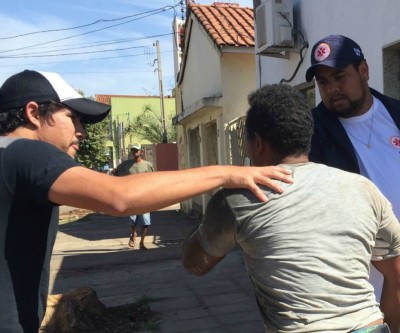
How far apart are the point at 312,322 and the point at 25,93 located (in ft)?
3.80

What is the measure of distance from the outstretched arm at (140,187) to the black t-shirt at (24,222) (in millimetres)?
53

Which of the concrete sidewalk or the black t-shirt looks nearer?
the black t-shirt

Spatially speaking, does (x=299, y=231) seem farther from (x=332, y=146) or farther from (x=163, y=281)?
(x=163, y=281)

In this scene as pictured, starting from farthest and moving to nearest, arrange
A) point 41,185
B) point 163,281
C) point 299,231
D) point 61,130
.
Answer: point 163,281 → point 61,130 → point 299,231 → point 41,185

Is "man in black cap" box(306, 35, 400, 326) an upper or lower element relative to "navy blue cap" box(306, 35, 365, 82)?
lower

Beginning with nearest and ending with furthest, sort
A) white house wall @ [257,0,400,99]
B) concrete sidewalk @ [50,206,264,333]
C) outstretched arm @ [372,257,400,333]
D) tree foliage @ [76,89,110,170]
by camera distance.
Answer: outstretched arm @ [372,257,400,333] < white house wall @ [257,0,400,99] < concrete sidewalk @ [50,206,264,333] < tree foliage @ [76,89,110,170]

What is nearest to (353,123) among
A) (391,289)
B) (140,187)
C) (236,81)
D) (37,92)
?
(391,289)

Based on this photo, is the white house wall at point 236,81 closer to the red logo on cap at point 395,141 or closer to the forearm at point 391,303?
the red logo on cap at point 395,141

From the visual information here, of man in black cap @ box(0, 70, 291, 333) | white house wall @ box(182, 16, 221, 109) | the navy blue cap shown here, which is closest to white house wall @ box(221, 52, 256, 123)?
white house wall @ box(182, 16, 221, 109)

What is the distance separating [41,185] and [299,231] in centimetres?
78

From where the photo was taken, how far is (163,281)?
6.89 m

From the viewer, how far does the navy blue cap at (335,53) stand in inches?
89.3

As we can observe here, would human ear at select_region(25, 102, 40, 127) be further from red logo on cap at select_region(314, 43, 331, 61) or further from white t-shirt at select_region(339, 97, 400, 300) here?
white t-shirt at select_region(339, 97, 400, 300)

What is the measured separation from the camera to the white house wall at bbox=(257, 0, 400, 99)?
15.3 ft
